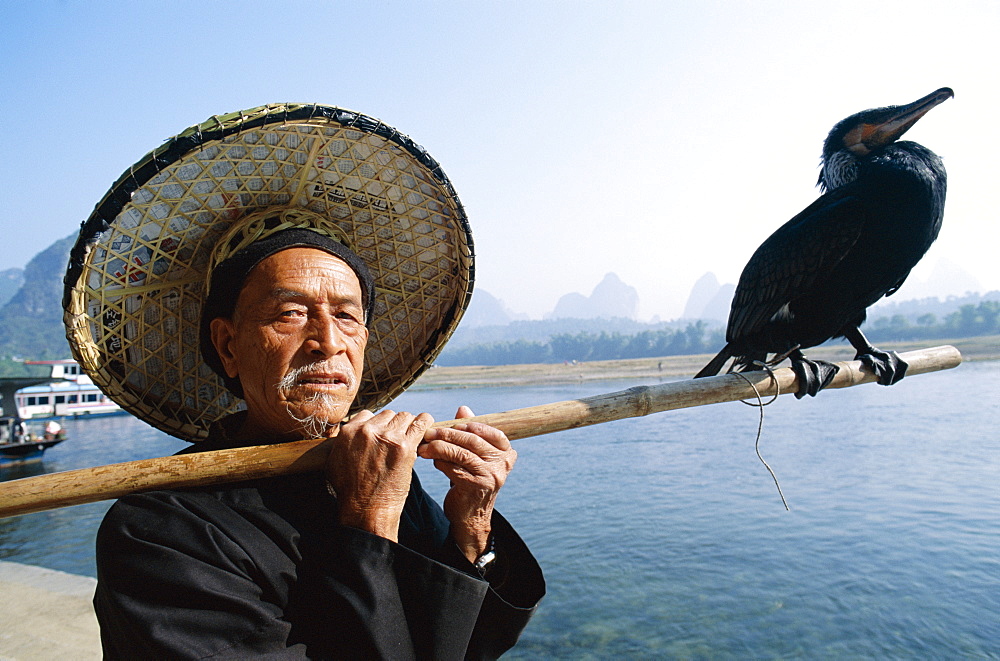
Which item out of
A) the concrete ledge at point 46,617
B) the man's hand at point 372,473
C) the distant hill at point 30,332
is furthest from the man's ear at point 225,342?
the distant hill at point 30,332

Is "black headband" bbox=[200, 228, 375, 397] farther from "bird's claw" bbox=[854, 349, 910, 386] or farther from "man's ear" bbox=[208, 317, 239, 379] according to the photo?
"bird's claw" bbox=[854, 349, 910, 386]

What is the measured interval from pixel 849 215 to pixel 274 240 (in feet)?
9.22

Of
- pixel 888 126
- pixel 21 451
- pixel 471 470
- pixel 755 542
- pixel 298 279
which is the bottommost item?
pixel 755 542

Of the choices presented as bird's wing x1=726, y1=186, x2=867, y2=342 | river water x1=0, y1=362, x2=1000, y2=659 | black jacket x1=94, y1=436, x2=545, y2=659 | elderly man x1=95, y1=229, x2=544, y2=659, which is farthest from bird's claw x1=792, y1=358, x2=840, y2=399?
river water x1=0, y1=362, x2=1000, y2=659

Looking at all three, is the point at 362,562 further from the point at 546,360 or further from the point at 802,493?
the point at 546,360

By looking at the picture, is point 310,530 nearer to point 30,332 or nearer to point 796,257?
point 796,257

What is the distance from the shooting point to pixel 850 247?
10.4 ft

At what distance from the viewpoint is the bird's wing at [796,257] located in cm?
319

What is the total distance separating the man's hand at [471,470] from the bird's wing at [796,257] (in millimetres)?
2433

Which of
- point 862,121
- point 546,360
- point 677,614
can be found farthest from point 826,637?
point 546,360

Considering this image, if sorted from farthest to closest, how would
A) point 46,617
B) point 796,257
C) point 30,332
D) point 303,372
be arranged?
point 30,332
point 46,617
point 796,257
point 303,372

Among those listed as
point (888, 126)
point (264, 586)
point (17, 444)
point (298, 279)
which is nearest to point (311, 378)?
point (298, 279)

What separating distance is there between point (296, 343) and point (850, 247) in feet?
9.20

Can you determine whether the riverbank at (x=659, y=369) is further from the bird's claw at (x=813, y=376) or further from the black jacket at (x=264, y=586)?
the black jacket at (x=264, y=586)
